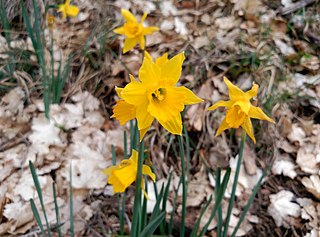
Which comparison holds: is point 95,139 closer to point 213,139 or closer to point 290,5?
point 213,139

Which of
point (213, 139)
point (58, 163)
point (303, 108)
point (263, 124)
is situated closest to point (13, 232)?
point (58, 163)

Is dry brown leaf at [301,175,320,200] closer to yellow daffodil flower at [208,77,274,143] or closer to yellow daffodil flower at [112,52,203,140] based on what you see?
yellow daffodil flower at [208,77,274,143]

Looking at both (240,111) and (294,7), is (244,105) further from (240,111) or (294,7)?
(294,7)

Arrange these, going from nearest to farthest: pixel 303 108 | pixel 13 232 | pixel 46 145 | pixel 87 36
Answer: pixel 13 232
pixel 46 145
pixel 303 108
pixel 87 36

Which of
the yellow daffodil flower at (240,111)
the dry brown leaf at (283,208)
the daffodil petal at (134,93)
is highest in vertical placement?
the daffodil petal at (134,93)

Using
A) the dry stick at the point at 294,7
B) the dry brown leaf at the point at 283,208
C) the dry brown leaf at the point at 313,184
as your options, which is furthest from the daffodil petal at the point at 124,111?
the dry stick at the point at 294,7

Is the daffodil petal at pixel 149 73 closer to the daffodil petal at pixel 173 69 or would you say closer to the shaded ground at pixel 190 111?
the daffodil petal at pixel 173 69
